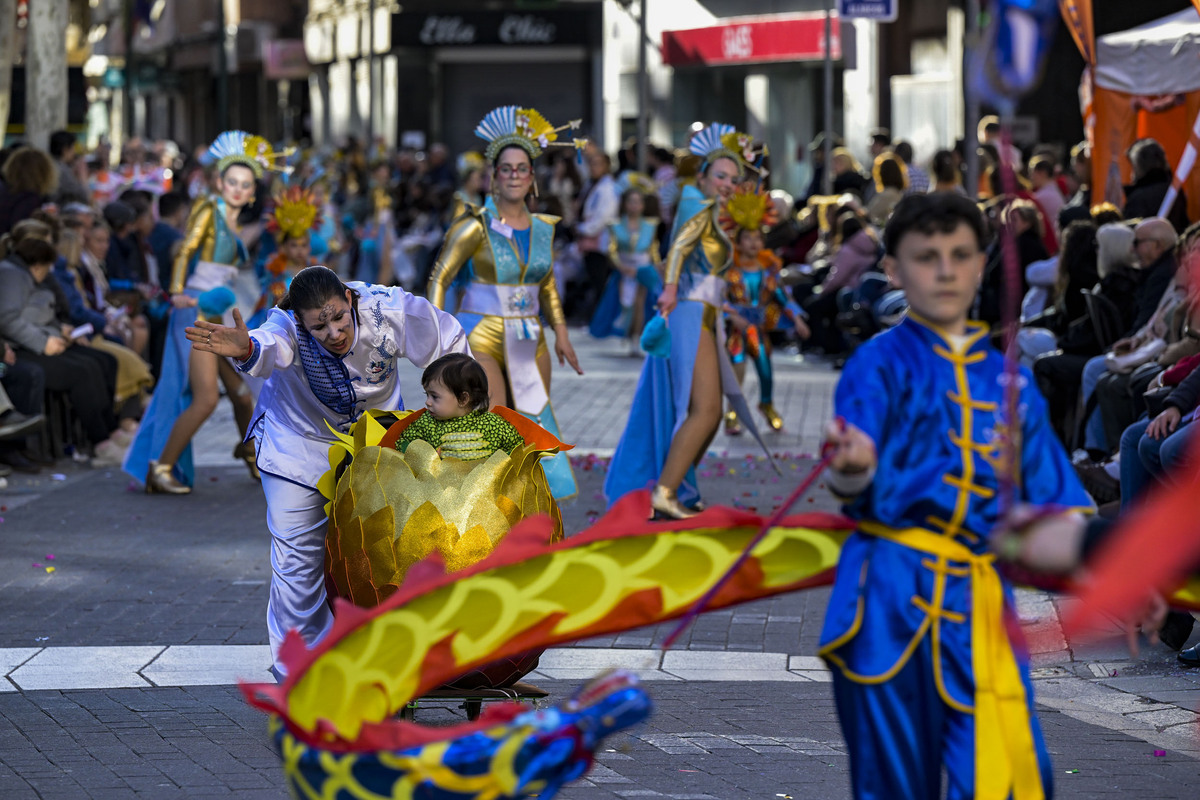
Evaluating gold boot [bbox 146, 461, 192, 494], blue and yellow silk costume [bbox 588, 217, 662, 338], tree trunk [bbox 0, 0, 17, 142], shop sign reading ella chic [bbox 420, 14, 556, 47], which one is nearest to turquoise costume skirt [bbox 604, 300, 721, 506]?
gold boot [bbox 146, 461, 192, 494]

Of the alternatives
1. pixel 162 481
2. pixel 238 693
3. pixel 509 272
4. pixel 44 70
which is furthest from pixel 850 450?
pixel 44 70

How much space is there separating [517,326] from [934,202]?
527 cm

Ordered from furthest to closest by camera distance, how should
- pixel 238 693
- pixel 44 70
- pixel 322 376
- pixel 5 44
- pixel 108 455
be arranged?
1. pixel 44 70
2. pixel 5 44
3. pixel 108 455
4. pixel 238 693
5. pixel 322 376

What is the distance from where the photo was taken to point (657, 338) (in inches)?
357

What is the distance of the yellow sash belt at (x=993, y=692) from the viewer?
11.1 ft

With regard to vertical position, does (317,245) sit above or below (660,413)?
above

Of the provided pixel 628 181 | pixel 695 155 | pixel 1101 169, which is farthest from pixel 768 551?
pixel 628 181

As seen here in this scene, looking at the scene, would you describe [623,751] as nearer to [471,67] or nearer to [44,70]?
[44,70]

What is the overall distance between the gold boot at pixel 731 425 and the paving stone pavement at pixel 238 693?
282 cm

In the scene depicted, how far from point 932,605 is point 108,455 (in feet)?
30.3

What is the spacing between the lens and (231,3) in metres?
A: 49.3

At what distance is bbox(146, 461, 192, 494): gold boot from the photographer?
33.7 feet

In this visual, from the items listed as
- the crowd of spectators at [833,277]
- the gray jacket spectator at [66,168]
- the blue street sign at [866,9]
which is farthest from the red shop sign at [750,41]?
the gray jacket spectator at [66,168]

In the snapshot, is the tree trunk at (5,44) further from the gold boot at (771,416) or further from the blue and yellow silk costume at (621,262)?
the gold boot at (771,416)
